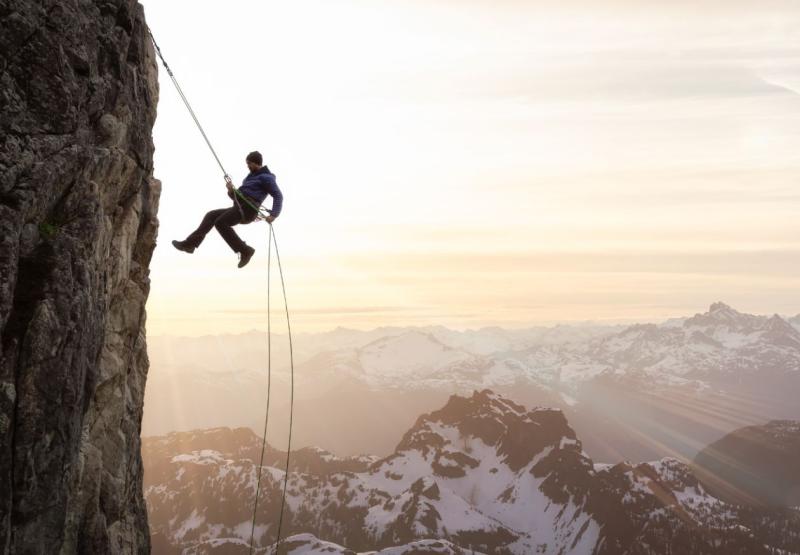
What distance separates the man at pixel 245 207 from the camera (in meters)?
26.0

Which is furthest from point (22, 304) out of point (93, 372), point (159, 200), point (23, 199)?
point (159, 200)

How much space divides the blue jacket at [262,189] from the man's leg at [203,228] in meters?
1.24

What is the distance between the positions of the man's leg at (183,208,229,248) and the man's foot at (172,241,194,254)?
0.12 metres

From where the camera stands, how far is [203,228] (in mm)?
26844

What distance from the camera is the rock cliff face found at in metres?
16.1

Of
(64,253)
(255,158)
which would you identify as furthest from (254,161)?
(64,253)

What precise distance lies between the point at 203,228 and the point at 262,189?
97.9 inches

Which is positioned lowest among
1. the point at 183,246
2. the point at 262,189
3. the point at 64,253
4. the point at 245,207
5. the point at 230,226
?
the point at 64,253

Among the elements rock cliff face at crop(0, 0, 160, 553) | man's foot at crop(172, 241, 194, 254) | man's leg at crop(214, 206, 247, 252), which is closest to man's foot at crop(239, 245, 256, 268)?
man's leg at crop(214, 206, 247, 252)

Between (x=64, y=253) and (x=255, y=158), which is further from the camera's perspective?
(x=255, y=158)

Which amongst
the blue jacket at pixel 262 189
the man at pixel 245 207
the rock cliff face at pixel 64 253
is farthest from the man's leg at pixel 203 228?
the rock cliff face at pixel 64 253

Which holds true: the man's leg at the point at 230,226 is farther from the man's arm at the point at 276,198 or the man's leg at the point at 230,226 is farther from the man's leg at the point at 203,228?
the man's arm at the point at 276,198

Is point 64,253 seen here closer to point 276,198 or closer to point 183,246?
point 183,246

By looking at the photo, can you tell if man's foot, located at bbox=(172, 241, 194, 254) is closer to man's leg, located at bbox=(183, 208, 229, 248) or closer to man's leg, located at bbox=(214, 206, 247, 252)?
man's leg, located at bbox=(183, 208, 229, 248)
